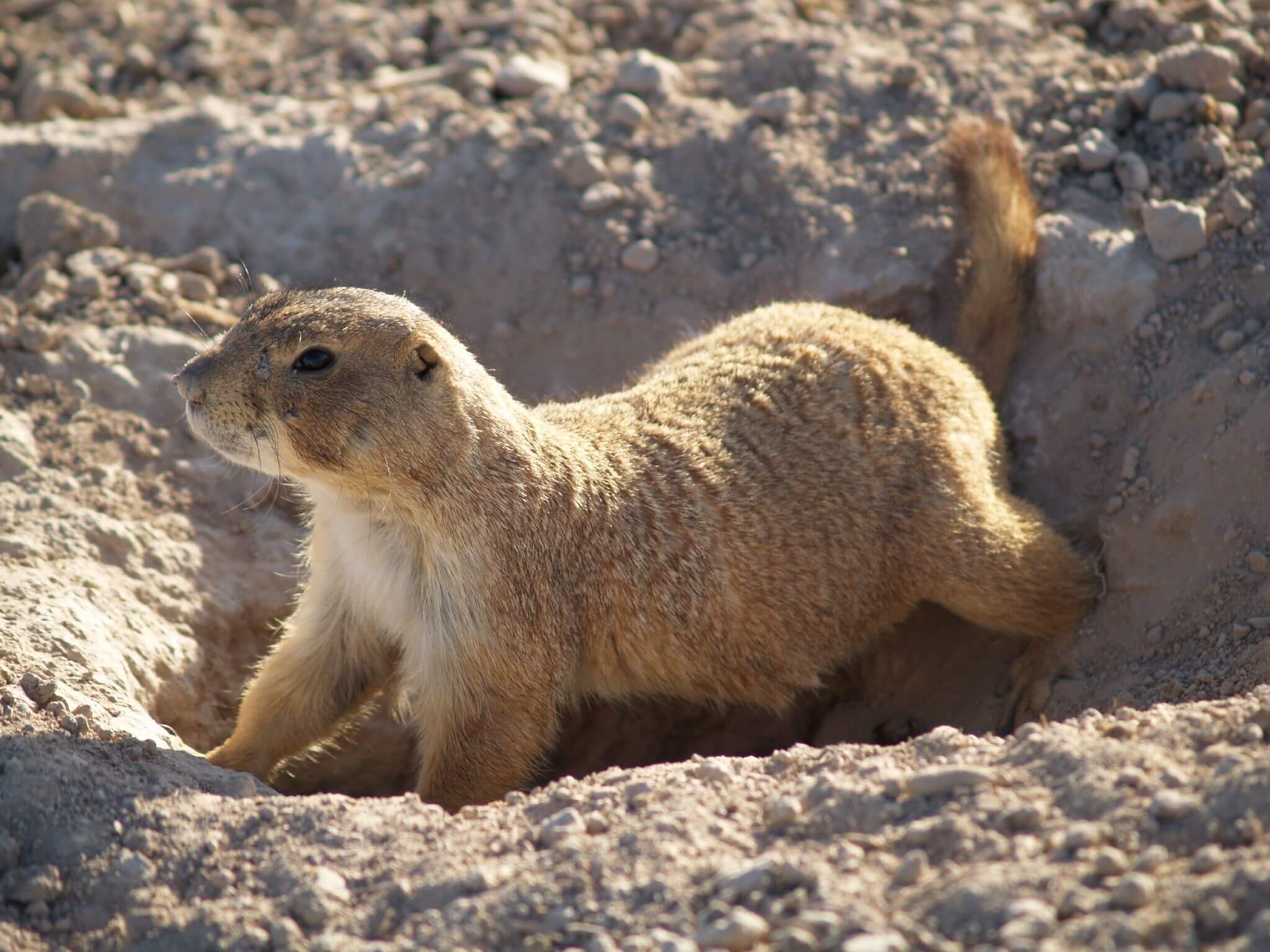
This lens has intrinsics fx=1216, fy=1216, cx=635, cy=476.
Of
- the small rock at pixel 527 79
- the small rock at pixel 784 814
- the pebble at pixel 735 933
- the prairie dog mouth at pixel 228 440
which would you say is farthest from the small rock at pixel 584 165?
the pebble at pixel 735 933

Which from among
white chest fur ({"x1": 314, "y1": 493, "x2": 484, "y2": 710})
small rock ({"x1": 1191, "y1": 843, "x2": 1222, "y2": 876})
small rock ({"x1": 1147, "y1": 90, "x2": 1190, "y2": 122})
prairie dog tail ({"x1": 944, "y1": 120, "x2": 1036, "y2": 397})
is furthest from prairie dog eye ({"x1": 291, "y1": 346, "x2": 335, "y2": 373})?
small rock ({"x1": 1147, "y1": 90, "x2": 1190, "y2": 122})

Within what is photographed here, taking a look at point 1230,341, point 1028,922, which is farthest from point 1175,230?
point 1028,922

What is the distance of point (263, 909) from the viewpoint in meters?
3.53

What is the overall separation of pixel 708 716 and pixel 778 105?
3779 mm

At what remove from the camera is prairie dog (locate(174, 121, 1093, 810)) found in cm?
479

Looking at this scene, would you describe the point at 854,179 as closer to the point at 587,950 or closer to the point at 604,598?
the point at 604,598

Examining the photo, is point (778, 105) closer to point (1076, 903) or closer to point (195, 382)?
point (195, 382)

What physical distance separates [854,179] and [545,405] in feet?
8.54

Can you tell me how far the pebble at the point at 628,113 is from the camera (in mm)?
7648

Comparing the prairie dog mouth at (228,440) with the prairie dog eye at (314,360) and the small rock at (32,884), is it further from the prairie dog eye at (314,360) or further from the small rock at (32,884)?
the small rock at (32,884)

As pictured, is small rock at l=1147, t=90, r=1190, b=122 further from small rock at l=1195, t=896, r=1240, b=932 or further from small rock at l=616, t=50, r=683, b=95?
small rock at l=1195, t=896, r=1240, b=932

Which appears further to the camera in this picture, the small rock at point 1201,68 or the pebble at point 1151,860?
the small rock at point 1201,68

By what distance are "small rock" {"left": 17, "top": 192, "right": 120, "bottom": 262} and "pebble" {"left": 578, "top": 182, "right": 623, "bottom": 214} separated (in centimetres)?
285

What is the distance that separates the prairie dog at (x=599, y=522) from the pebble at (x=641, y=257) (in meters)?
1.05
